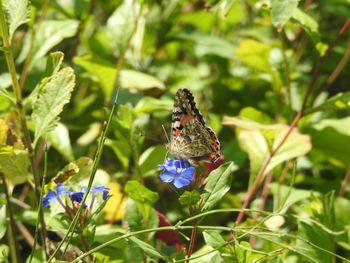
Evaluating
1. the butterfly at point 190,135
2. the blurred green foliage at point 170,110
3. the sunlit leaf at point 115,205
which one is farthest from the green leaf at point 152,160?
the butterfly at point 190,135

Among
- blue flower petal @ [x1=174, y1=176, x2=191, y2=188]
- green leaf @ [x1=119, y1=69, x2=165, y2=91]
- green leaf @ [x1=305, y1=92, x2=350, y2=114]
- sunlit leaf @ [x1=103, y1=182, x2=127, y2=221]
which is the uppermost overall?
blue flower petal @ [x1=174, y1=176, x2=191, y2=188]

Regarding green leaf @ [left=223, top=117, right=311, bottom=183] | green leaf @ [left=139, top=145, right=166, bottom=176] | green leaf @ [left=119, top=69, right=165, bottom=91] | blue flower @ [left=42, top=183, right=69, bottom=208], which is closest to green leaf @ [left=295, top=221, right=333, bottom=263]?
green leaf @ [left=223, top=117, right=311, bottom=183]

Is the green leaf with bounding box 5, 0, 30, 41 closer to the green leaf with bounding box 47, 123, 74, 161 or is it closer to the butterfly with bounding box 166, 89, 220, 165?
the butterfly with bounding box 166, 89, 220, 165

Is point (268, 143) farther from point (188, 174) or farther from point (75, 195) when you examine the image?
point (75, 195)

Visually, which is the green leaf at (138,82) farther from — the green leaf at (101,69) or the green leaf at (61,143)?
the green leaf at (61,143)

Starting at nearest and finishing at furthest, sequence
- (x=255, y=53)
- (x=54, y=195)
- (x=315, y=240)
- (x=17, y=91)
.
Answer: (x=54, y=195) < (x=17, y=91) < (x=315, y=240) < (x=255, y=53)

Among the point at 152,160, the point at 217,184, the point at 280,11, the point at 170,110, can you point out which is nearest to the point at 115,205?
the point at 152,160
